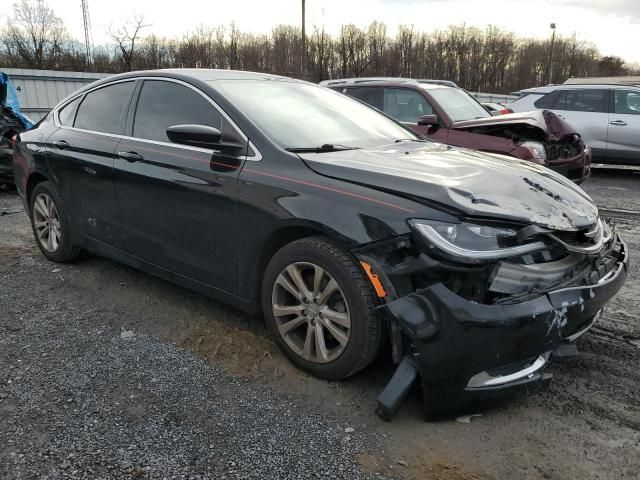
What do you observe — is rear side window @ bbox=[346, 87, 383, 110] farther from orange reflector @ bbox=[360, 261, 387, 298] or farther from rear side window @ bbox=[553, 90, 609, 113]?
orange reflector @ bbox=[360, 261, 387, 298]

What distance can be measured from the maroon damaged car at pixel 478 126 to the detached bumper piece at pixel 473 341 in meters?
4.80

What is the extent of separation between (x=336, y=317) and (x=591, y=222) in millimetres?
1398

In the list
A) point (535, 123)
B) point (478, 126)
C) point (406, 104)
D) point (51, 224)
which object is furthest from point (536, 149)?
point (51, 224)

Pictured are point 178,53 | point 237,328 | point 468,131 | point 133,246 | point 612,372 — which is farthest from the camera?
point 178,53

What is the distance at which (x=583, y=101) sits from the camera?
1076cm

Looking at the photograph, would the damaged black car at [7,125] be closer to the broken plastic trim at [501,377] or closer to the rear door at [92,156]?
the rear door at [92,156]

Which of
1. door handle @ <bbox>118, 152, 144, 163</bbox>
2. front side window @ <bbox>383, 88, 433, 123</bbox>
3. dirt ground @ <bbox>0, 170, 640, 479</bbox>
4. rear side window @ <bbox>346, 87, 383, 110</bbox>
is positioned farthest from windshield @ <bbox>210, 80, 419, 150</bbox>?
rear side window @ <bbox>346, 87, 383, 110</bbox>

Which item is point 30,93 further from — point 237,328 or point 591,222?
point 591,222

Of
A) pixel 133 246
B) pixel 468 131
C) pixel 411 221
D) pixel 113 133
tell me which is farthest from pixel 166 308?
pixel 468 131

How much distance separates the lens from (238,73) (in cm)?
399

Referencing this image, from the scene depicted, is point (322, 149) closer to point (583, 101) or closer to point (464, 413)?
point (464, 413)

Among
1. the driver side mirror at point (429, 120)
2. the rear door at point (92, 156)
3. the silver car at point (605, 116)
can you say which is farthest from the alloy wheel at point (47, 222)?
the silver car at point (605, 116)

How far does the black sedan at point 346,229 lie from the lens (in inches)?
93.1

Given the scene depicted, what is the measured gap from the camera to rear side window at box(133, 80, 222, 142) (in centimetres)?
344
